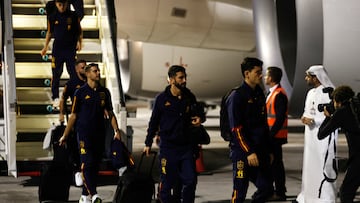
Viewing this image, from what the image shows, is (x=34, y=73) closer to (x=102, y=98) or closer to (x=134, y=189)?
(x=102, y=98)

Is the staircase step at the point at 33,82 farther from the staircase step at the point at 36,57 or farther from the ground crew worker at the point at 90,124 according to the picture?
the ground crew worker at the point at 90,124

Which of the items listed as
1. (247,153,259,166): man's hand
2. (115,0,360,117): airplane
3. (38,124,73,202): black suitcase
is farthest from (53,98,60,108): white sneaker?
(247,153,259,166): man's hand

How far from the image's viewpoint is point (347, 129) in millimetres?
8750

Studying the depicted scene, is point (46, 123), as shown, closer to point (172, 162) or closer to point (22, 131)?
point (22, 131)

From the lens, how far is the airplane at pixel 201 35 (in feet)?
37.7

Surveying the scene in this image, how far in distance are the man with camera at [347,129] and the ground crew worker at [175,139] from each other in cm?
126

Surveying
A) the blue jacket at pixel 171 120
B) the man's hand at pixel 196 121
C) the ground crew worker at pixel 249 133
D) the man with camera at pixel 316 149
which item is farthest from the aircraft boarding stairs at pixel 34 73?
the ground crew worker at pixel 249 133

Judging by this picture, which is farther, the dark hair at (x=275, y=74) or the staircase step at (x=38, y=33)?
the staircase step at (x=38, y=33)

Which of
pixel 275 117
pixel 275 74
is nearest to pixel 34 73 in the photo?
pixel 275 74

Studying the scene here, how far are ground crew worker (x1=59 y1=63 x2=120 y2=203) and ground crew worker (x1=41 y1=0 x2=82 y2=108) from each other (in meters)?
2.81

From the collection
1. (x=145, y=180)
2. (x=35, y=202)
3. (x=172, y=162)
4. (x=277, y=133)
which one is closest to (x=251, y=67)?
(x=172, y=162)

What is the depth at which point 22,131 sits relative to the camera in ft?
39.8

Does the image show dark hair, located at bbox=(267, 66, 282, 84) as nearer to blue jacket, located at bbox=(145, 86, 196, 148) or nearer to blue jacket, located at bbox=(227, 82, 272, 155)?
A: blue jacket, located at bbox=(145, 86, 196, 148)

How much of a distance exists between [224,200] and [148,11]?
5.94 meters
